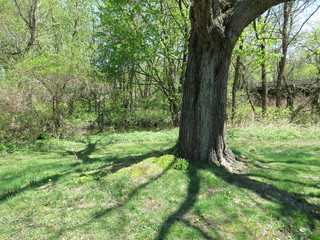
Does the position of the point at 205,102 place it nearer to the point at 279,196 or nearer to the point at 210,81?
the point at 210,81

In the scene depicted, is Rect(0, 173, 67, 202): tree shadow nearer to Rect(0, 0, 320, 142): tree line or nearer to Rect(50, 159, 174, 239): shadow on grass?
Rect(50, 159, 174, 239): shadow on grass

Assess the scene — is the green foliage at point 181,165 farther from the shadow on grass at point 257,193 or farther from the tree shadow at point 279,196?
the tree shadow at point 279,196

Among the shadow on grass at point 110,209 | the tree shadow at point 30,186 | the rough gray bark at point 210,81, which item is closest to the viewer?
the shadow on grass at point 110,209

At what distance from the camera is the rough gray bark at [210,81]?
4598mm

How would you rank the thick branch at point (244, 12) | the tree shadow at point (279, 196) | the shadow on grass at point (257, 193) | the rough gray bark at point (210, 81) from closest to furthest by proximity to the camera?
the shadow on grass at point (257, 193), the tree shadow at point (279, 196), the thick branch at point (244, 12), the rough gray bark at point (210, 81)

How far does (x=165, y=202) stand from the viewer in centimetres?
373

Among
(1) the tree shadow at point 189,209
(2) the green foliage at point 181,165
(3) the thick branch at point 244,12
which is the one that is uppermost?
(3) the thick branch at point 244,12

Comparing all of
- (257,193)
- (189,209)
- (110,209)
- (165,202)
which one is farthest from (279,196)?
(110,209)

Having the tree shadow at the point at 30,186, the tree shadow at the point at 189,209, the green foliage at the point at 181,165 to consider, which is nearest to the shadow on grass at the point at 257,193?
the tree shadow at the point at 189,209

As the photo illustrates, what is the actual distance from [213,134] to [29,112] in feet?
30.3

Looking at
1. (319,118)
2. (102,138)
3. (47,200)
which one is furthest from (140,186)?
(319,118)

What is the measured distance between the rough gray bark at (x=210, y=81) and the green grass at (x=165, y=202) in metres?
0.56

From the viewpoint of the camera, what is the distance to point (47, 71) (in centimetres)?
1075

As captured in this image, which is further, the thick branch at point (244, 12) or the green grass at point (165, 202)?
the thick branch at point (244, 12)
